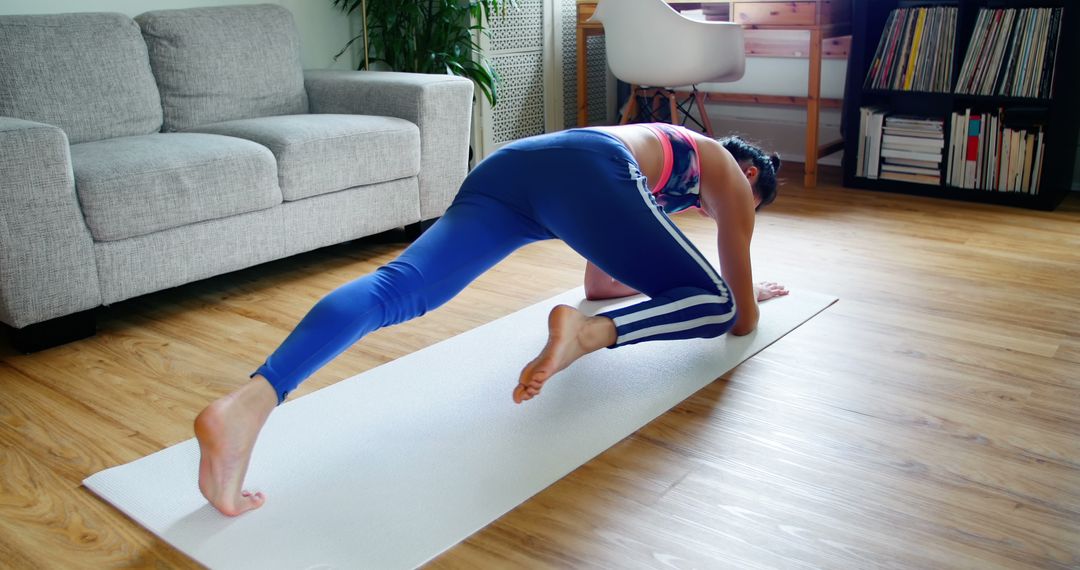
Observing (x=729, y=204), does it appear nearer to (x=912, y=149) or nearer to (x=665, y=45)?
(x=665, y=45)

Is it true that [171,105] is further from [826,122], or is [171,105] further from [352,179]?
[826,122]

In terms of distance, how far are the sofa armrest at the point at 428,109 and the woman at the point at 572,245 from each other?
1.30m

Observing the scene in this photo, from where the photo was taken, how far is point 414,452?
67.6 inches

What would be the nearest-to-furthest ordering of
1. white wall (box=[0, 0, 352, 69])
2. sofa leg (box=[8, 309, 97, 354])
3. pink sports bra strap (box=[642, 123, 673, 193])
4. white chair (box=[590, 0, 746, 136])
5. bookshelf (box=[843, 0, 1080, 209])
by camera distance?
pink sports bra strap (box=[642, 123, 673, 193]), sofa leg (box=[8, 309, 97, 354]), white wall (box=[0, 0, 352, 69]), bookshelf (box=[843, 0, 1080, 209]), white chair (box=[590, 0, 746, 136])

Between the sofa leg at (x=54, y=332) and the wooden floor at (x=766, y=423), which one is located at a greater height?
the sofa leg at (x=54, y=332)

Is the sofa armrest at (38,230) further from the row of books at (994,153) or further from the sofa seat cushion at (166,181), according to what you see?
the row of books at (994,153)

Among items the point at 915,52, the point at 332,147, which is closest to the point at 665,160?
the point at 332,147

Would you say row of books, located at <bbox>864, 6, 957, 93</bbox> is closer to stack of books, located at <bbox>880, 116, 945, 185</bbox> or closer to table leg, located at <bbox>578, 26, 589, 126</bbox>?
stack of books, located at <bbox>880, 116, 945, 185</bbox>

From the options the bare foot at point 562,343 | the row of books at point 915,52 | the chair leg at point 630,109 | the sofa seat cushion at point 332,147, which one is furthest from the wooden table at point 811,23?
the bare foot at point 562,343

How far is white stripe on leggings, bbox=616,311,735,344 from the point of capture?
5.75 feet

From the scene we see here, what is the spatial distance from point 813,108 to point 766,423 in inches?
98.3

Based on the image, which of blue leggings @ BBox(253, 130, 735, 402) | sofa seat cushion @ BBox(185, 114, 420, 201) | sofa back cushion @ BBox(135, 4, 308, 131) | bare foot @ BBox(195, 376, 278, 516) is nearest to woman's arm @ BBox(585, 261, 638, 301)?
blue leggings @ BBox(253, 130, 735, 402)

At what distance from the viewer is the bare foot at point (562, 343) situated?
1563 mm

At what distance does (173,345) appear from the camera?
7.65 ft
